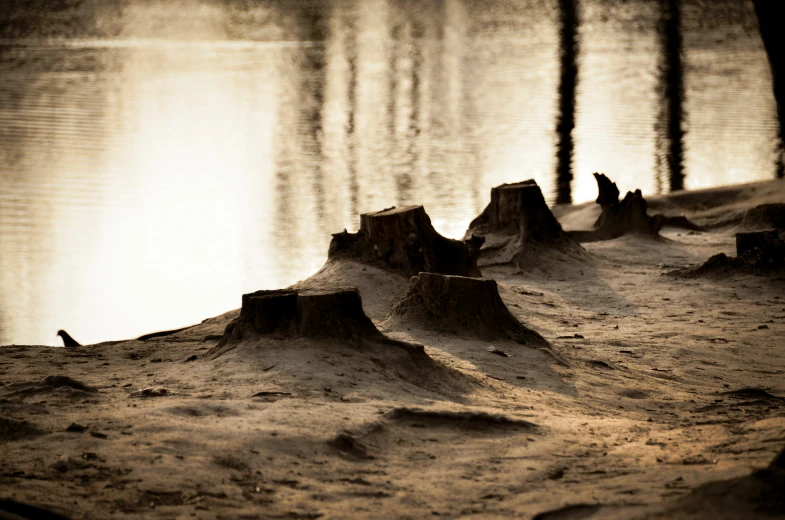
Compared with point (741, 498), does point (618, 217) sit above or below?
above

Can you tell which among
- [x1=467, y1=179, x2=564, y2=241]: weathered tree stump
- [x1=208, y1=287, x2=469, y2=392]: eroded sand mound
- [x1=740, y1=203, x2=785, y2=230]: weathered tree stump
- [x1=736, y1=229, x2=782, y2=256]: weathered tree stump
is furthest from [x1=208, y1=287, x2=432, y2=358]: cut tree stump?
[x1=740, y1=203, x2=785, y2=230]: weathered tree stump

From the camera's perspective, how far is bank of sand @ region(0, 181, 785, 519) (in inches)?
161

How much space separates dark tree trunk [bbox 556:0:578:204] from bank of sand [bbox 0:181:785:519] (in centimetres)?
1009

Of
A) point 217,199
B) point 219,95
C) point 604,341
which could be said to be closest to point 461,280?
point 604,341

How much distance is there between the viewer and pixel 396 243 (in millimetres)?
9234

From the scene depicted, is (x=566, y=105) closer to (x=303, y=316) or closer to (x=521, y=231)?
(x=521, y=231)

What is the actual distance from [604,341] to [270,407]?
3.69 metres

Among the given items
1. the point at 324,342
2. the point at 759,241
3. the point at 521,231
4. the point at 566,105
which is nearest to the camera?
the point at 324,342

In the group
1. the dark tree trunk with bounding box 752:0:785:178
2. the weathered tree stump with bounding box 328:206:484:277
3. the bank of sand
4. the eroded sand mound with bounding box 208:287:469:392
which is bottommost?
the bank of sand

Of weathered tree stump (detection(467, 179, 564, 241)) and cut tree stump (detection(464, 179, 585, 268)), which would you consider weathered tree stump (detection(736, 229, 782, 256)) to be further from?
weathered tree stump (detection(467, 179, 564, 241))

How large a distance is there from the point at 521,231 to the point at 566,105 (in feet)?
52.1

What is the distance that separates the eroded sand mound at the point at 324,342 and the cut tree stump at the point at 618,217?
23.2ft

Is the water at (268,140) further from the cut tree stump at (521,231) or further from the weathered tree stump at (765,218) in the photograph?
the weathered tree stump at (765,218)

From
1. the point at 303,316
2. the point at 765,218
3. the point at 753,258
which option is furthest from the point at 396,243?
the point at 765,218
